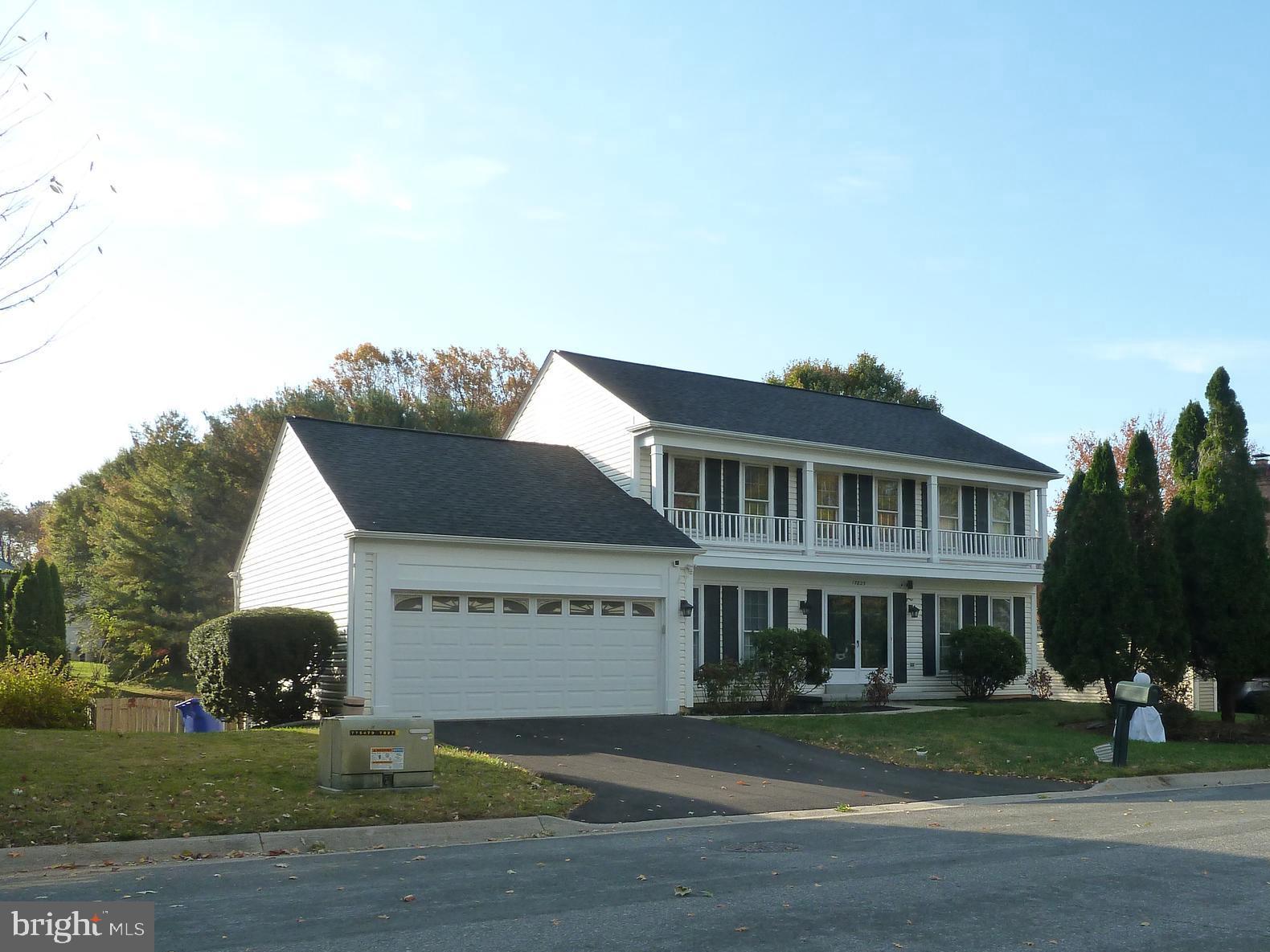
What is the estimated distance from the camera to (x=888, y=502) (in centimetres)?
2981

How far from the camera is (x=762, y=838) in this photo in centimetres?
A: 1074

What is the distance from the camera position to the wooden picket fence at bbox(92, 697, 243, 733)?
806 inches

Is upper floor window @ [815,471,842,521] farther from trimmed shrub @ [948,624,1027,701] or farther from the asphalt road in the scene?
the asphalt road

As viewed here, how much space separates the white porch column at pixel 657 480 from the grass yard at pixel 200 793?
427 inches

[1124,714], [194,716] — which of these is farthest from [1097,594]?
[194,716]

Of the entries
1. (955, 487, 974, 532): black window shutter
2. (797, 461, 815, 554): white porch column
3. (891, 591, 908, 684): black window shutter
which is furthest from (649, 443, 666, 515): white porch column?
(955, 487, 974, 532): black window shutter

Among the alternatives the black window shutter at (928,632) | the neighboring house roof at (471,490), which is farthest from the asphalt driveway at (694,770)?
the black window shutter at (928,632)

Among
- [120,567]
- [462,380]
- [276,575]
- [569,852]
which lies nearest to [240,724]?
[276,575]

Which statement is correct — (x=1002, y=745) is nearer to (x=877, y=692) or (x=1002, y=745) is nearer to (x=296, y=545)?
(x=877, y=692)

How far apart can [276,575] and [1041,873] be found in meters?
19.5

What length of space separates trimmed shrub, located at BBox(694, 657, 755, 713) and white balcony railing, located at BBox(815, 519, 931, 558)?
4524 mm

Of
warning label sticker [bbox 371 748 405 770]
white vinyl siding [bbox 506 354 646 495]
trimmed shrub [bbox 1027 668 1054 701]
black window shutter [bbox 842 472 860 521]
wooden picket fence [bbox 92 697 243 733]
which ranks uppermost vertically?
white vinyl siding [bbox 506 354 646 495]

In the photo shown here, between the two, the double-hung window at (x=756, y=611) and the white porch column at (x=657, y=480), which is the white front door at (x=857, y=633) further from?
the white porch column at (x=657, y=480)

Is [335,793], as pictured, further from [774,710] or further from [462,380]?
[462,380]
